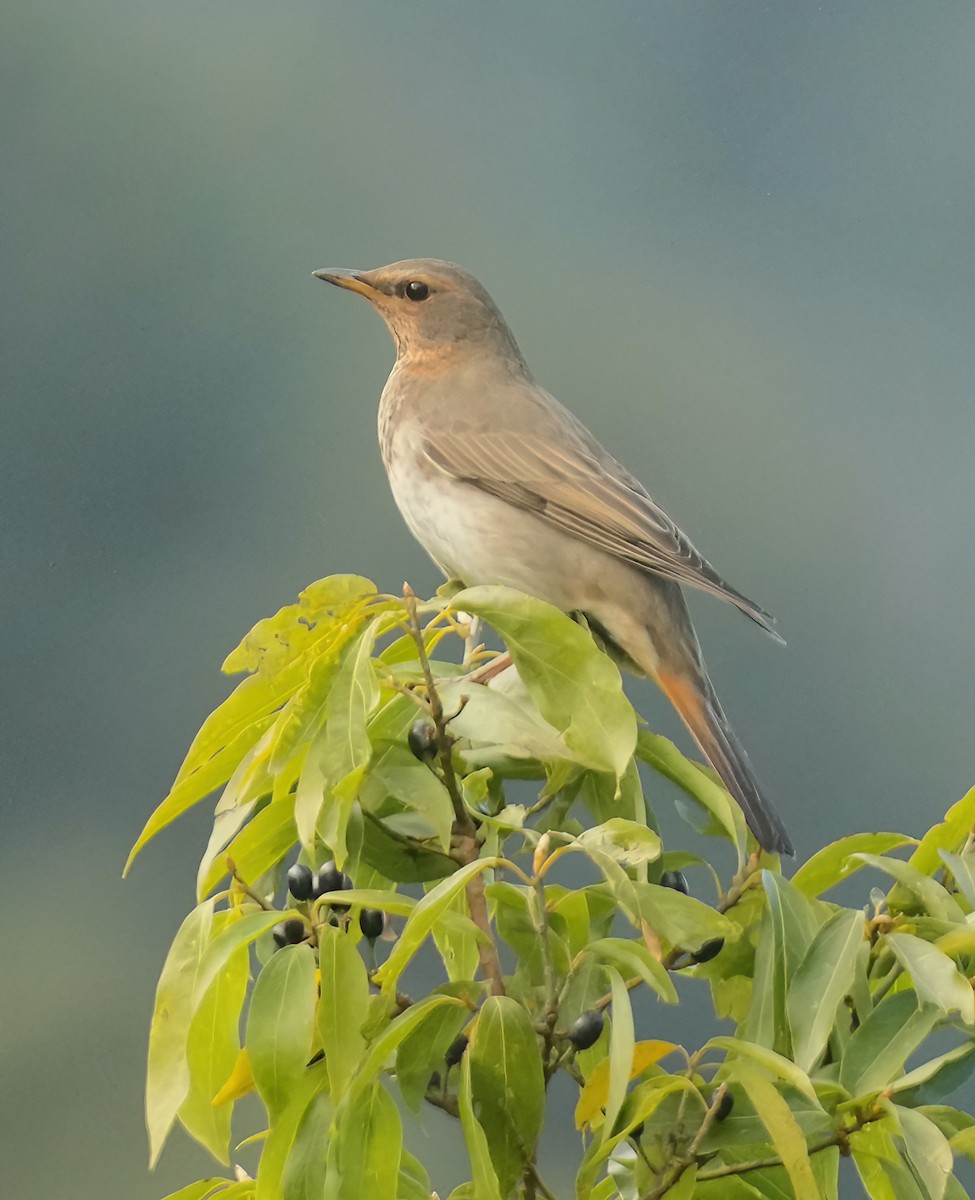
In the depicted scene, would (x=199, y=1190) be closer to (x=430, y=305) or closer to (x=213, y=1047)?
(x=213, y=1047)

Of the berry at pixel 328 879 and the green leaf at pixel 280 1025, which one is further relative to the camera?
the berry at pixel 328 879

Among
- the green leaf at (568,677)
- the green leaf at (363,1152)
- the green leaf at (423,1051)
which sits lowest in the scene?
the green leaf at (363,1152)

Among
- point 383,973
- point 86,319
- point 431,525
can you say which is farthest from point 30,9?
point 383,973

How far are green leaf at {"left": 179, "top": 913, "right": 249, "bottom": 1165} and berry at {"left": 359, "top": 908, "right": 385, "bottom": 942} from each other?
0.13 metres

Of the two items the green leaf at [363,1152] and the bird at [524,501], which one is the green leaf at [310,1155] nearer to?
the green leaf at [363,1152]

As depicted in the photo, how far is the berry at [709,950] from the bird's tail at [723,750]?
24cm

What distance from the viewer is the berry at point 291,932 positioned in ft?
2.77

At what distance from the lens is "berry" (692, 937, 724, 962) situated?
90 cm

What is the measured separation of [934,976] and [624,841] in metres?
0.18

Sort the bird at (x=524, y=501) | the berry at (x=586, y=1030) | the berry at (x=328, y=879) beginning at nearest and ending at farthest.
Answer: the berry at (x=586, y=1030)
the berry at (x=328, y=879)
the bird at (x=524, y=501)

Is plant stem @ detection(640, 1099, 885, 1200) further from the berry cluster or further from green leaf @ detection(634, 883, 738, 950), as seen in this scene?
the berry cluster

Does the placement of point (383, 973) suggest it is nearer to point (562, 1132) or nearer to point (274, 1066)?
point (274, 1066)

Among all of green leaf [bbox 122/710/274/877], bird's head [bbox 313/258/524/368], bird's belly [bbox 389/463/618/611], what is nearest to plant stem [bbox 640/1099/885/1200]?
green leaf [bbox 122/710/274/877]

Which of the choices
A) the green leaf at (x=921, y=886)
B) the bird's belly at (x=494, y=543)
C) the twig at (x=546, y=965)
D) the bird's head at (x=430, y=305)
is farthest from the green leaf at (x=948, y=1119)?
the bird's head at (x=430, y=305)
